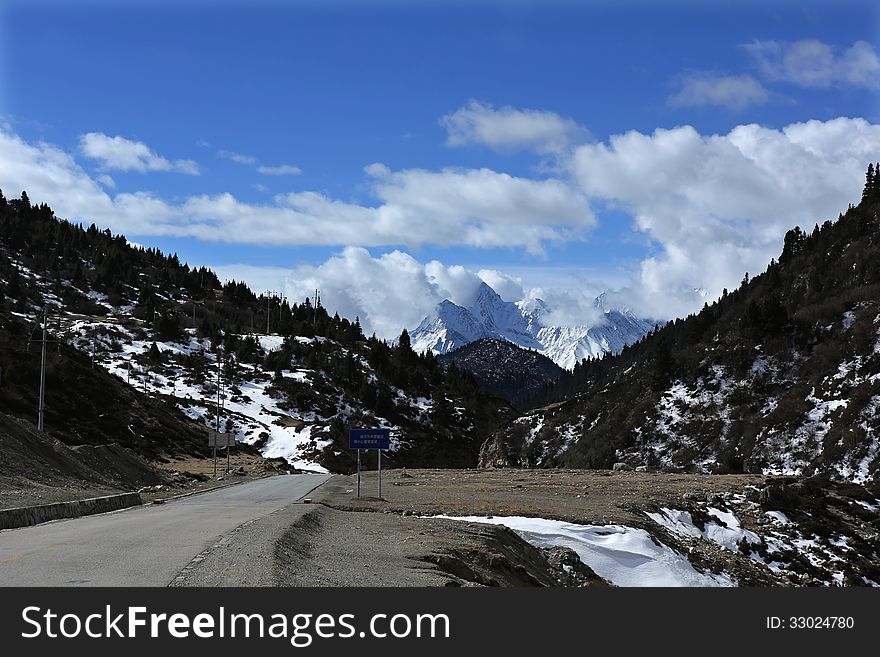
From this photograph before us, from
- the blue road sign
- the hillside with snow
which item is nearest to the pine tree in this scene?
the hillside with snow

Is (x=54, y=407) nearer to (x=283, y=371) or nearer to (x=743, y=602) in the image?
(x=283, y=371)

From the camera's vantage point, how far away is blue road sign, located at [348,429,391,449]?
2967 cm

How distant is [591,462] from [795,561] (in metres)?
49.2

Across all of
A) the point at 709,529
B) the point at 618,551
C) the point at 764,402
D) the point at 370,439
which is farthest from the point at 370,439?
the point at 764,402

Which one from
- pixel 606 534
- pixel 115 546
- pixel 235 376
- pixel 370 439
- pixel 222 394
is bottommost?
pixel 606 534

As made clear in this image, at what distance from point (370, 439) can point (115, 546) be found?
15.9 meters

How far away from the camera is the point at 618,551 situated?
23125 mm

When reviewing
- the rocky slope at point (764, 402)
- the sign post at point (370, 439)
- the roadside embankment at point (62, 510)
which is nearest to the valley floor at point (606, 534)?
the sign post at point (370, 439)

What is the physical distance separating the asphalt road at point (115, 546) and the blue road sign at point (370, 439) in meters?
4.76

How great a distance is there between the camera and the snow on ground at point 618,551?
858 inches

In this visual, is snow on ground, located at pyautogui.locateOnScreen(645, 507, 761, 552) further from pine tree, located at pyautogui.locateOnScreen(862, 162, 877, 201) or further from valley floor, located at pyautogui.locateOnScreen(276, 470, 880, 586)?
pine tree, located at pyautogui.locateOnScreen(862, 162, 877, 201)

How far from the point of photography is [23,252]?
19725 centimetres

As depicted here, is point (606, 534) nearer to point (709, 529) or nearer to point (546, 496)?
point (709, 529)

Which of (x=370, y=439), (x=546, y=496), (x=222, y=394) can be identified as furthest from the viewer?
(x=222, y=394)
